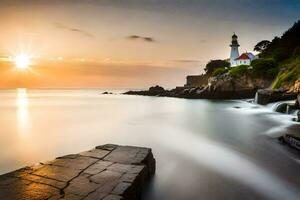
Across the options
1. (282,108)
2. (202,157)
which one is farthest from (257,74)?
(202,157)

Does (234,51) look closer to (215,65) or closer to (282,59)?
(215,65)

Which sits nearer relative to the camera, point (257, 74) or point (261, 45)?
point (257, 74)

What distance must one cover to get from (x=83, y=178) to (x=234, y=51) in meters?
83.6

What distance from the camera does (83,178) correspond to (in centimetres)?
561

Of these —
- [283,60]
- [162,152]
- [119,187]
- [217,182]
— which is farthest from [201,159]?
[283,60]

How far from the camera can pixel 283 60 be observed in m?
55.2

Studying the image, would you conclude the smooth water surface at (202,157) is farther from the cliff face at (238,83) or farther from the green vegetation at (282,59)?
the cliff face at (238,83)

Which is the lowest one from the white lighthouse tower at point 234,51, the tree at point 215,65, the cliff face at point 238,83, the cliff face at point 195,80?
the cliff face at point 238,83

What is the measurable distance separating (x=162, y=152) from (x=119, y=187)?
253 inches

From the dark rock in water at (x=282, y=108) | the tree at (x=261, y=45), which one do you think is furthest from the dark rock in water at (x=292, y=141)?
the tree at (x=261, y=45)

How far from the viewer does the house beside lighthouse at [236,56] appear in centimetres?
7851

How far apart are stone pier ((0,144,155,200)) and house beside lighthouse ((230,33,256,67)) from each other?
3025 inches

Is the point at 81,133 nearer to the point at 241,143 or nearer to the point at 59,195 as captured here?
the point at 241,143

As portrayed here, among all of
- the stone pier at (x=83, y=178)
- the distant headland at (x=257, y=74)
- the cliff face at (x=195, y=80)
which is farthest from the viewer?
the cliff face at (x=195, y=80)
